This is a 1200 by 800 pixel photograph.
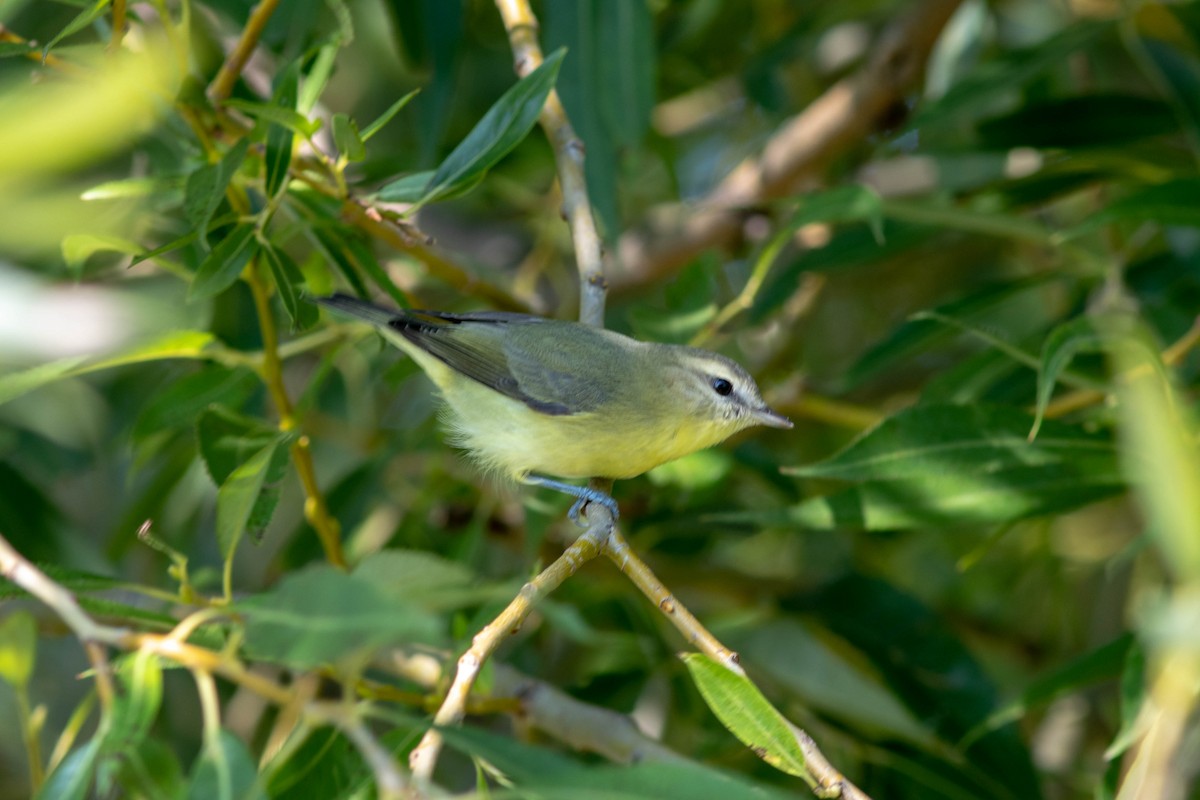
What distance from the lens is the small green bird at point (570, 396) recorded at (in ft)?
10.3

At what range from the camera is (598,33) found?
333 centimetres

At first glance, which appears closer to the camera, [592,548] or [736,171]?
[592,548]

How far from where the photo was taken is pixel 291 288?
246 centimetres

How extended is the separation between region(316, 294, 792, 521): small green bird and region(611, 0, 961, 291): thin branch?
81 centimetres

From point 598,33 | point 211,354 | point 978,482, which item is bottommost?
point 978,482

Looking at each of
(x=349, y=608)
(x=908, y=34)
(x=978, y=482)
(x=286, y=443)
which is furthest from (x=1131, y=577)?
(x=349, y=608)

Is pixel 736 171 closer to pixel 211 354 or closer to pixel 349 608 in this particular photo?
pixel 211 354

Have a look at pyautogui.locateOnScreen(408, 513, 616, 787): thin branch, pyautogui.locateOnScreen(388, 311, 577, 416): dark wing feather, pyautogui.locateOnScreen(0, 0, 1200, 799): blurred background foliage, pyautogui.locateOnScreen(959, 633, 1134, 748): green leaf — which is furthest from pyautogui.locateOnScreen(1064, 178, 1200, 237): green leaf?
pyautogui.locateOnScreen(408, 513, 616, 787): thin branch

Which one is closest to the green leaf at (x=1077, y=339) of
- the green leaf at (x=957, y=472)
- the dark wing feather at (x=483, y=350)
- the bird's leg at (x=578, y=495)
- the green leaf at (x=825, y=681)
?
the green leaf at (x=957, y=472)

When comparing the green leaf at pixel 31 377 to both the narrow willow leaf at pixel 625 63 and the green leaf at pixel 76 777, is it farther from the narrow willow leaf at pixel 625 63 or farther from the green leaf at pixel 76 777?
the narrow willow leaf at pixel 625 63

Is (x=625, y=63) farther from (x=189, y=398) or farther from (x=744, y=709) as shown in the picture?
(x=744, y=709)

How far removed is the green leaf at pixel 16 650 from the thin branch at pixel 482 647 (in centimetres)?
57

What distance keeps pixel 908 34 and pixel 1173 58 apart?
2.99 ft

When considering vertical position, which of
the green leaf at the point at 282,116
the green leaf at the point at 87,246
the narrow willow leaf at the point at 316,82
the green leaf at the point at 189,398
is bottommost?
the green leaf at the point at 189,398
